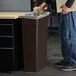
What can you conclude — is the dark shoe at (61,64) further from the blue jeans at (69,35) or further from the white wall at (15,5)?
the white wall at (15,5)

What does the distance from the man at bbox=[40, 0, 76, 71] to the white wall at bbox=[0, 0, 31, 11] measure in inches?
13.2

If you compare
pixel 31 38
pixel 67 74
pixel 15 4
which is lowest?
pixel 67 74

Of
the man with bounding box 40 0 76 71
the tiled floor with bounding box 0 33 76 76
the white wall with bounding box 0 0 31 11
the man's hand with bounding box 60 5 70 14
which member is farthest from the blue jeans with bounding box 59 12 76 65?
the white wall with bounding box 0 0 31 11

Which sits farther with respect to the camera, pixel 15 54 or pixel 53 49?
pixel 53 49

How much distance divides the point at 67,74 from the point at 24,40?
0.84 metres

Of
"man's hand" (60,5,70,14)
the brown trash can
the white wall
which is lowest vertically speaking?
the brown trash can

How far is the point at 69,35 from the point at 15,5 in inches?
44.5

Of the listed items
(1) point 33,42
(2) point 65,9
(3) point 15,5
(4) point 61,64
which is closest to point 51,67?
(4) point 61,64

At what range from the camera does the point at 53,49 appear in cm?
511

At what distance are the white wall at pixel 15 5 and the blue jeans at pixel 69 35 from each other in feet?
2.38

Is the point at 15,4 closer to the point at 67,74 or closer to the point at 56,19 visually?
the point at 67,74

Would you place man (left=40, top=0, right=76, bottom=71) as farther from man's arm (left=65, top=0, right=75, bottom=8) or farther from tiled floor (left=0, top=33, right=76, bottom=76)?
tiled floor (left=0, top=33, right=76, bottom=76)

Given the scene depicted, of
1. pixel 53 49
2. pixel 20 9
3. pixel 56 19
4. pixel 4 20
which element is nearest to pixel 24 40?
pixel 4 20

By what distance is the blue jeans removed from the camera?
3.62m
